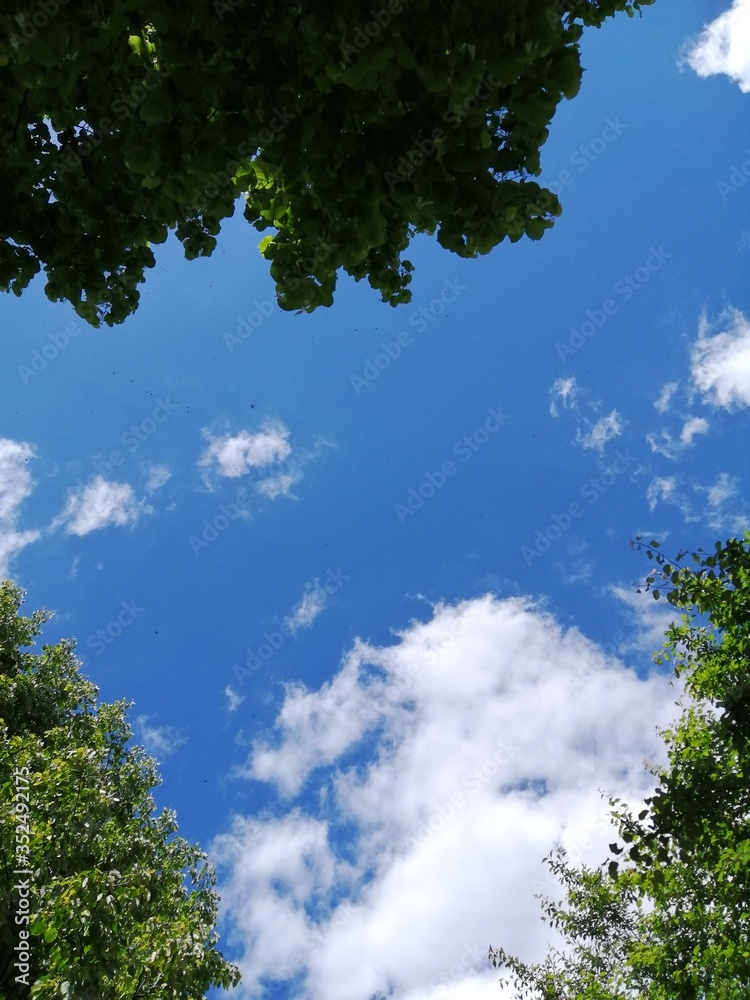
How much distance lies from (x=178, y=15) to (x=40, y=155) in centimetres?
207

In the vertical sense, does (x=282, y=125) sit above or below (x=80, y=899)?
above

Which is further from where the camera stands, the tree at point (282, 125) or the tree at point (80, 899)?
the tree at point (80, 899)

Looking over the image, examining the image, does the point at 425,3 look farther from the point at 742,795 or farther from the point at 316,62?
the point at 742,795

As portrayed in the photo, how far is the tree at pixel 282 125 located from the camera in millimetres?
4066

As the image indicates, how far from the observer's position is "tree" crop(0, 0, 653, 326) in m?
4.07

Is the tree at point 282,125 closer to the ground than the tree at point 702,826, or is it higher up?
higher up

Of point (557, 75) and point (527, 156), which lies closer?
point (557, 75)

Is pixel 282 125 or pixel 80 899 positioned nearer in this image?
pixel 282 125

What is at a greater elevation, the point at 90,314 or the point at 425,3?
the point at 90,314

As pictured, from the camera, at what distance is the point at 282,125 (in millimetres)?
4613

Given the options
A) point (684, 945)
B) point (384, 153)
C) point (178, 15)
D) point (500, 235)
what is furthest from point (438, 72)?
point (684, 945)

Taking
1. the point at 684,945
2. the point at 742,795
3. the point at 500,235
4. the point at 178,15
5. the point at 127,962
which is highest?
the point at 178,15

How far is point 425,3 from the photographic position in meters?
3.96

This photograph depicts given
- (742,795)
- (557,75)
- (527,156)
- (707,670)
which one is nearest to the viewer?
(557,75)
